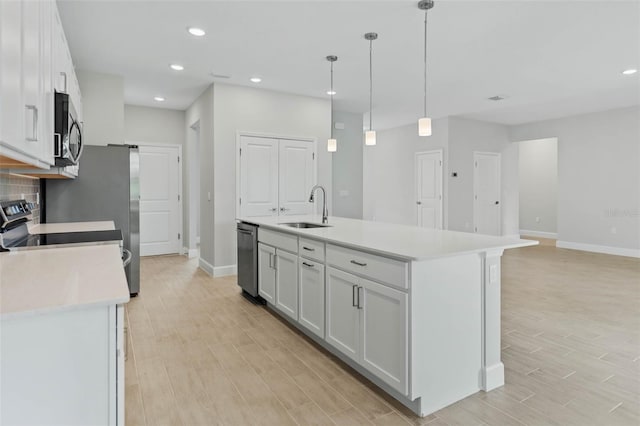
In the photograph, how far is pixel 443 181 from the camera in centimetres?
767

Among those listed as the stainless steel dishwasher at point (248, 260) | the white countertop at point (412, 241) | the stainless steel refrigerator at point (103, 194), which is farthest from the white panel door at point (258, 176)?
the white countertop at point (412, 241)

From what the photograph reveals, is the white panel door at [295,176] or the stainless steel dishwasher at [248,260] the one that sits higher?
the white panel door at [295,176]

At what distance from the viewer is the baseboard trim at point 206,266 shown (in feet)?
17.3

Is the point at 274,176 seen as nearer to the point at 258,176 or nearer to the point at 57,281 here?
the point at 258,176

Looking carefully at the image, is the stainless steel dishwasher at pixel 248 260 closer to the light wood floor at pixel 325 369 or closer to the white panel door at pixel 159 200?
the light wood floor at pixel 325 369

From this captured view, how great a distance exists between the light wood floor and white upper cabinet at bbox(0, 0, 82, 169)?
1466mm

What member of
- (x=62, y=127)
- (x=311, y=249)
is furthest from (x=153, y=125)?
(x=311, y=249)

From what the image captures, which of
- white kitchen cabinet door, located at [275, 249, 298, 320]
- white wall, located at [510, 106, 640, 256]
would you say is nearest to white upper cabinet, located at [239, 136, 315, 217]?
white kitchen cabinet door, located at [275, 249, 298, 320]

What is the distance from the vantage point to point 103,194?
3.97 metres

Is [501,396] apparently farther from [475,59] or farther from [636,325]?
[475,59]

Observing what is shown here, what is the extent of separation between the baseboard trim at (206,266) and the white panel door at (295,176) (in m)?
1.32

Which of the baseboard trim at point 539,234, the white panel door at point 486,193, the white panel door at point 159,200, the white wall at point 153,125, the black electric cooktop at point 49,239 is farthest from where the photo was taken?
the baseboard trim at point 539,234

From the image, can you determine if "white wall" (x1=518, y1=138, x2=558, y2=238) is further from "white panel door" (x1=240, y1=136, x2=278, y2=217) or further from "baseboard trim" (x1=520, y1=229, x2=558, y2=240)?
"white panel door" (x1=240, y1=136, x2=278, y2=217)

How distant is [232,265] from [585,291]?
14.8 ft
